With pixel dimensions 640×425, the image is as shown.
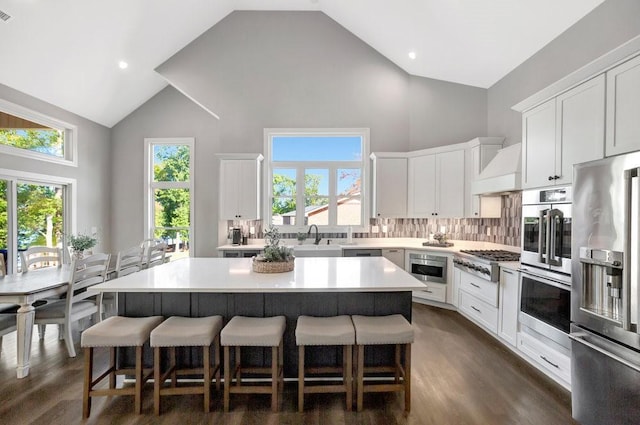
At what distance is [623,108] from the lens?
6.23 feet

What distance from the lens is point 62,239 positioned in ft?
15.6

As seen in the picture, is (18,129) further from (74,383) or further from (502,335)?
(502,335)

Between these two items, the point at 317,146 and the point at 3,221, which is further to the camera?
the point at 317,146

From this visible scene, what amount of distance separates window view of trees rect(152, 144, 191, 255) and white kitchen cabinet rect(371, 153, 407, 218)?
3.55 metres

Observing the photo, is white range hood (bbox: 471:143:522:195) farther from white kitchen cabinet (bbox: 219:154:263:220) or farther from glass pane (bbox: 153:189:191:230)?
glass pane (bbox: 153:189:191:230)

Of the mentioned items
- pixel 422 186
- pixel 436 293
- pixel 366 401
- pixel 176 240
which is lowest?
pixel 366 401

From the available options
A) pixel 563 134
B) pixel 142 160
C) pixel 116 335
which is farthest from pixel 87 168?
pixel 563 134

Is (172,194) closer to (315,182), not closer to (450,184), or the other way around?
(315,182)

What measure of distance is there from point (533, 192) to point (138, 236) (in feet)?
20.3

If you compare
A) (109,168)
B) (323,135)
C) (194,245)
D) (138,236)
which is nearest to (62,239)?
(138,236)

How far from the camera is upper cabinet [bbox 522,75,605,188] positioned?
6.86 feet

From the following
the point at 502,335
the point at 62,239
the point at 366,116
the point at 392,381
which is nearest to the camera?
the point at 392,381

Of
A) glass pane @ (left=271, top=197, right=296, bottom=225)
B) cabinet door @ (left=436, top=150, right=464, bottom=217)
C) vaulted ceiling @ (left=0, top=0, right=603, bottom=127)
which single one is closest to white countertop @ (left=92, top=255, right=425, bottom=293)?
cabinet door @ (left=436, top=150, right=464, bottom=217)

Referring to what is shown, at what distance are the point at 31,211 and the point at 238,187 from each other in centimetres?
290
